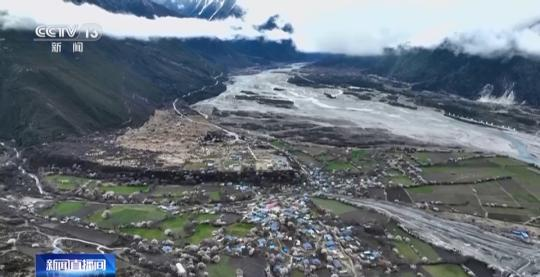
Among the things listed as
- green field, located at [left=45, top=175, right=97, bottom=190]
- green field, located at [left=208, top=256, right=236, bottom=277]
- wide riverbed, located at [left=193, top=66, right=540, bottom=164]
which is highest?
wide riverbed, located at [left=193, top=66, right=540, bottom=164]

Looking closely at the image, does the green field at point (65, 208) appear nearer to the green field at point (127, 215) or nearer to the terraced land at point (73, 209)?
the terraced land at point (73, 209)

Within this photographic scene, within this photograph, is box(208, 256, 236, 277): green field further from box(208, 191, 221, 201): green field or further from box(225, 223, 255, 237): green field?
box(208, 191, 221, 201): green field

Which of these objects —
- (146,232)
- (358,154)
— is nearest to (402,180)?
(358,154)

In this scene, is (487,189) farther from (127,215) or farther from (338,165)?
(127,215)

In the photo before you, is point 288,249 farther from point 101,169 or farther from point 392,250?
point 101,169

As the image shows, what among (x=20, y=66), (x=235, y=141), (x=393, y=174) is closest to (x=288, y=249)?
(x=393, y=174)

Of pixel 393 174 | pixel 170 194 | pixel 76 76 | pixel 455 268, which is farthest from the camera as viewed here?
pixel 76 76

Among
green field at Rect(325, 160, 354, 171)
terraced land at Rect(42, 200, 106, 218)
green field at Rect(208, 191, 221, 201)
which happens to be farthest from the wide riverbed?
terraced land at Rect(42, 200, 106, 218)

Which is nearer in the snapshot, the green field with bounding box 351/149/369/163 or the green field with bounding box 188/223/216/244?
the green field with bounding box 188/223/216/244
